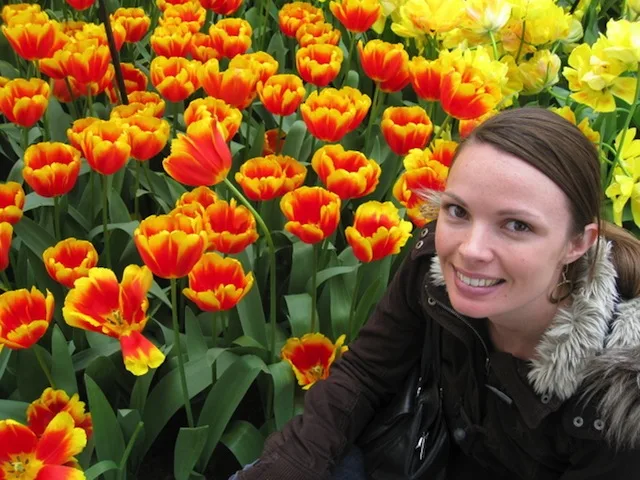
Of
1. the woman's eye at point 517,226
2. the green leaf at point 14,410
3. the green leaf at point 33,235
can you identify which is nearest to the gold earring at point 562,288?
the woman's eye at point 517,226

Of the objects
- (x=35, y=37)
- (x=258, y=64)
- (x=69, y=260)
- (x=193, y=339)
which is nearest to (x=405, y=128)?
(x=258, y=64)

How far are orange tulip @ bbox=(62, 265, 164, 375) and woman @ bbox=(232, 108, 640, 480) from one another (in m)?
0.31

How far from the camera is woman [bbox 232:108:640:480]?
3.64 feet

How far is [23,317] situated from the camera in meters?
1.36

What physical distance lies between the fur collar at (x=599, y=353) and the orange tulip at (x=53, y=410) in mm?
702

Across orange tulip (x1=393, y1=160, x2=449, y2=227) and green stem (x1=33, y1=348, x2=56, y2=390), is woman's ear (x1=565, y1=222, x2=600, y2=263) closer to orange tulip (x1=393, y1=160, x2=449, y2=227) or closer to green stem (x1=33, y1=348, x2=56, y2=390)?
orange tulip (x1=393, y1=160, x2=449, y2=227)

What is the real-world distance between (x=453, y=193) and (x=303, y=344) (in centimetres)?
56

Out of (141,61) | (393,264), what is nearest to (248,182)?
(393,264)

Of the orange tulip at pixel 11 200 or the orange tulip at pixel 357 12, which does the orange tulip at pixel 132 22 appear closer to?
the orange tulip at pixel 357 12

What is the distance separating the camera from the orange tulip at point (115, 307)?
1.22m

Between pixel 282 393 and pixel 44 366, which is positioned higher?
pixel 44 366

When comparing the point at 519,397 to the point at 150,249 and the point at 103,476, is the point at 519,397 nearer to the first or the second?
the point at 150,249

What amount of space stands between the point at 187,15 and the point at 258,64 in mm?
361

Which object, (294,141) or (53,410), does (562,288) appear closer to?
(53,410)
